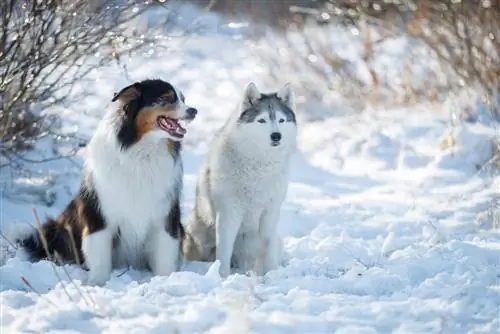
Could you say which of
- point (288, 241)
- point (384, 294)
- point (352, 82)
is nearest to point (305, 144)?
point (352, 82)

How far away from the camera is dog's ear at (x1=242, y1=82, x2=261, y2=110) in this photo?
21.8 ft

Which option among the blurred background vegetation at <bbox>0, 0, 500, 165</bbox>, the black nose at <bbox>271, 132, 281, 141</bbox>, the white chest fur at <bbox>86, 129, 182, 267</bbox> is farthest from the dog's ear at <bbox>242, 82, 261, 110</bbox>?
the blurred background vegetation at <bbox>0, 0, 500, 165</bbox>

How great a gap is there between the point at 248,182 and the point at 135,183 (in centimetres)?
101

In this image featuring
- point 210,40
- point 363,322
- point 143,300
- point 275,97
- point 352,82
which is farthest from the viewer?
point 210,40

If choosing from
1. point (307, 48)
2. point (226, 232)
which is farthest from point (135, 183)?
point (307, 48)

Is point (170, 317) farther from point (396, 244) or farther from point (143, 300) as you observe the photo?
point (396, 244)

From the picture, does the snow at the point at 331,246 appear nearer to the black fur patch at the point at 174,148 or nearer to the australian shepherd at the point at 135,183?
the australian shepherd at the point at 135,183

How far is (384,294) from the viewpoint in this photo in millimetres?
4875

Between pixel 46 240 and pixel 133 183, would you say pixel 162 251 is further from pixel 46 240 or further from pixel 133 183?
pixel 46 240

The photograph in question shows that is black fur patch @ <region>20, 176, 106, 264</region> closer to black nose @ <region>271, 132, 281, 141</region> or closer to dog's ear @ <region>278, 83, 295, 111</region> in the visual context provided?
black nose @ <region>271, 132, 281, 141</region>

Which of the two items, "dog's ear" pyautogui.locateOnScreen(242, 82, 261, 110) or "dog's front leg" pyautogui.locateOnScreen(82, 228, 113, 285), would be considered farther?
"dog's ear" pyautogui.locateOnScreen(242, 82, 261, 110)

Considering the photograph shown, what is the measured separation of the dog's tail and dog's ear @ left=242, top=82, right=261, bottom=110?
166 cm

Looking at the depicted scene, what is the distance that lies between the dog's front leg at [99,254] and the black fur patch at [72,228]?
0.05 metres

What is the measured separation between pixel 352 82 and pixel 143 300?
9341 millimetres
